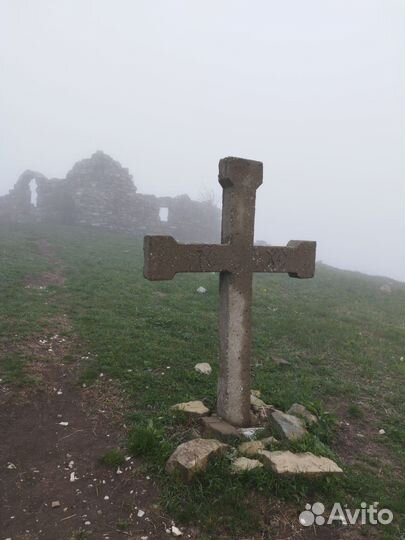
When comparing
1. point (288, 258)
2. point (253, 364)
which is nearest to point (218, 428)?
point (288, 258)

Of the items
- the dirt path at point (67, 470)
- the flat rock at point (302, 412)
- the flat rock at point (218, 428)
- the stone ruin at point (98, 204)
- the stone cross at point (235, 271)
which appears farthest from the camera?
the stone ruin at point (98, 204)

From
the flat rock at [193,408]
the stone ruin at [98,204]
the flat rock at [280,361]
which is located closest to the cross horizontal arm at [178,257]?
the flat rock at [193,408]

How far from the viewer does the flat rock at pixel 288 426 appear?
4086 mm

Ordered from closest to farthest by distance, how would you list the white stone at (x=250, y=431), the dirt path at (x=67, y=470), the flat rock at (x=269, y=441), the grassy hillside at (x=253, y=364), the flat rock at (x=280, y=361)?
1. the dirt path at (x=67, y=470)
2. the grassy hillside at (x=253, y=364)
3. the flat rock at (x=269, y=441)
4. the white stone at (x=250, y=431)
5. the flat rock at (x=280, y=361)

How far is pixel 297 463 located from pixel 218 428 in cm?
92

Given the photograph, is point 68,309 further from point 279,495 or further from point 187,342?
point 279,495

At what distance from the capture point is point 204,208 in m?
34.3

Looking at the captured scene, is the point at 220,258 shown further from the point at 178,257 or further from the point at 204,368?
the point at 204,368

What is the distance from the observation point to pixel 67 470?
3.72 m

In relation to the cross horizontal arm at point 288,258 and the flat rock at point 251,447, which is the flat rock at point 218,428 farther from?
the cross horizontal arm at point 288,258

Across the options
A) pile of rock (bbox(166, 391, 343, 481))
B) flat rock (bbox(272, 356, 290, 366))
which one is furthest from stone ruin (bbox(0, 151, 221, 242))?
pile of rock (bbox(166, 391, 343, 481))

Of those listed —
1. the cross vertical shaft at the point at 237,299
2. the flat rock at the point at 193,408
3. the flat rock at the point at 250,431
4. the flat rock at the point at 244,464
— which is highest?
the cross vertical shaft at the point at 237,299

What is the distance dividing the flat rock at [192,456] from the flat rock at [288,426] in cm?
68

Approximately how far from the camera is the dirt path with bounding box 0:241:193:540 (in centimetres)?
307
